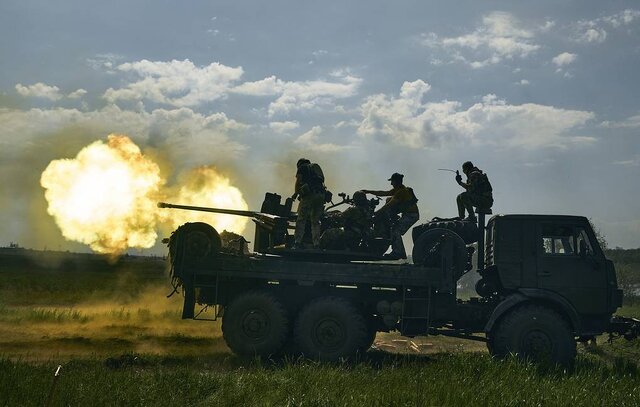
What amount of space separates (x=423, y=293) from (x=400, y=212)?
1825 mm

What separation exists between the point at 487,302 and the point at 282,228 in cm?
448

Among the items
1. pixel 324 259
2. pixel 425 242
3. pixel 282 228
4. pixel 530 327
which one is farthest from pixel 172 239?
pixel 530 327

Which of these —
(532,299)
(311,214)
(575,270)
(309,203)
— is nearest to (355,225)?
(311,214)

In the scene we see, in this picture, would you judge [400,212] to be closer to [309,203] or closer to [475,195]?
[475,195]

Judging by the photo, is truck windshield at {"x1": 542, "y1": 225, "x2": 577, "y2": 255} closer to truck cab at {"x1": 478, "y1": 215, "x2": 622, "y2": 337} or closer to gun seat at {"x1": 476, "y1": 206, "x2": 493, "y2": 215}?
truck cab at {"x1": 478, "y1": 215, "x2": 622, "y2": 337}

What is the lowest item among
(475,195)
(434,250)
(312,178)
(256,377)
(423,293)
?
(256,377)

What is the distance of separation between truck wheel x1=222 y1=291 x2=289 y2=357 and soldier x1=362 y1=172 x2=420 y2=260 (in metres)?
2.62

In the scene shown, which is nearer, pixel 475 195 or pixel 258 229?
pixel 475 195

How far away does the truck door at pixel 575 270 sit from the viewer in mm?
10211

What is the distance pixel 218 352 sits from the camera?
11.3 m

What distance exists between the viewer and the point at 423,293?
10.7 metres

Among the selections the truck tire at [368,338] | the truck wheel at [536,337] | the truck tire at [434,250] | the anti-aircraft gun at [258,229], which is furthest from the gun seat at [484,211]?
the anti-aircraft gun at [258,229]

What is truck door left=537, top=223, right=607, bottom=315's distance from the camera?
1021 cm

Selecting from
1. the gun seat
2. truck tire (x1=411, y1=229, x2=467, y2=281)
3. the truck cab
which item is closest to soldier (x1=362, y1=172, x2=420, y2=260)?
truck tire (x1=411, y1=229, x2=467, y2=281)
